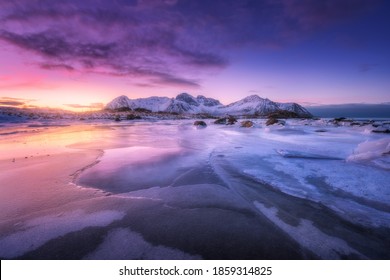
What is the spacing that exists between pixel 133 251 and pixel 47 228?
48.1 inches

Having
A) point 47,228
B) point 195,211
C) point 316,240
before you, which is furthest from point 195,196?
point 47,228

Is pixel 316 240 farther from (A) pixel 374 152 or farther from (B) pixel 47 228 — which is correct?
(A) pixel 374 152

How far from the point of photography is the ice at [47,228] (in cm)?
234

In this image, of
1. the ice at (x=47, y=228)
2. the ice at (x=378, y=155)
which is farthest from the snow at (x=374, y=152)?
the ice at (x=47, y=228)

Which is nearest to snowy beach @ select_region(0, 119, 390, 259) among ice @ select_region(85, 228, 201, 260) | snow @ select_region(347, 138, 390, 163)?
ice @ select_region(85, 228, 201, 260)

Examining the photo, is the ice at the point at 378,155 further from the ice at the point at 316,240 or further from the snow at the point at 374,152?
the ice at the point at 316,240

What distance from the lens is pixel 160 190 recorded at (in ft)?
12.7

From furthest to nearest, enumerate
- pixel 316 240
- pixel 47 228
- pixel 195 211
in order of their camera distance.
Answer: pixel 195 211 < pixel 47 228 < pixel 316 240

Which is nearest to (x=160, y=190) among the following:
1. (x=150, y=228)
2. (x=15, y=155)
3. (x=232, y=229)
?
(x=150, y=228)

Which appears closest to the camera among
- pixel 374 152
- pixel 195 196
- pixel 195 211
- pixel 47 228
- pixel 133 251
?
pixel 133 251

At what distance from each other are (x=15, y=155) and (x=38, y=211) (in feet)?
17.6

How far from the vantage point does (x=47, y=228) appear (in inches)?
105
